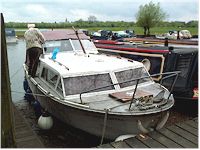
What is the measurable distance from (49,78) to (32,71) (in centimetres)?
146

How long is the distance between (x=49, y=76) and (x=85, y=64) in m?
1.12

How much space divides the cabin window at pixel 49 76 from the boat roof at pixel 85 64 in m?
0.20

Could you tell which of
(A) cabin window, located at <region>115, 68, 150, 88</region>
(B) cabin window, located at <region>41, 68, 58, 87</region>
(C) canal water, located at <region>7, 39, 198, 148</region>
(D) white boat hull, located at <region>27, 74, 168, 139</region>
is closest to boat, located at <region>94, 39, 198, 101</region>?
(C) canal water, located at <region>7, 39, 198, 148</region>

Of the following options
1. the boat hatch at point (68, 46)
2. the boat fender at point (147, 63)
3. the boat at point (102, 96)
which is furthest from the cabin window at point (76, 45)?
the boat fender at point (147, 63)

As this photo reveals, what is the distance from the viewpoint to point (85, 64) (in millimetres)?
7320

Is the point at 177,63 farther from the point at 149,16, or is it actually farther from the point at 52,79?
the point at 149,16

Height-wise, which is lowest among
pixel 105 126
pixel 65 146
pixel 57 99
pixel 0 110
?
pixel 65 146

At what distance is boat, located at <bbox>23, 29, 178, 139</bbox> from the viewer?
566 centimetres

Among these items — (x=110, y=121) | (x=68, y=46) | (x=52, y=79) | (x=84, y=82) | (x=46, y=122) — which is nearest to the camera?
(x=110, y=121)

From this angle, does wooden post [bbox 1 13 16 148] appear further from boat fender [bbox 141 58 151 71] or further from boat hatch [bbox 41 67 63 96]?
boat fender [bbox 141 58 151 71]

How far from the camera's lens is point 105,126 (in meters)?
5.75

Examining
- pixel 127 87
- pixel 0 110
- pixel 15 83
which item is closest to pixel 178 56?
pixel 127 87

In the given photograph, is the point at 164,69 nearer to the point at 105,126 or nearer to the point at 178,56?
the point at 178,56

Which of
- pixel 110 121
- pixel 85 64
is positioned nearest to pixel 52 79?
pixel 85 64
